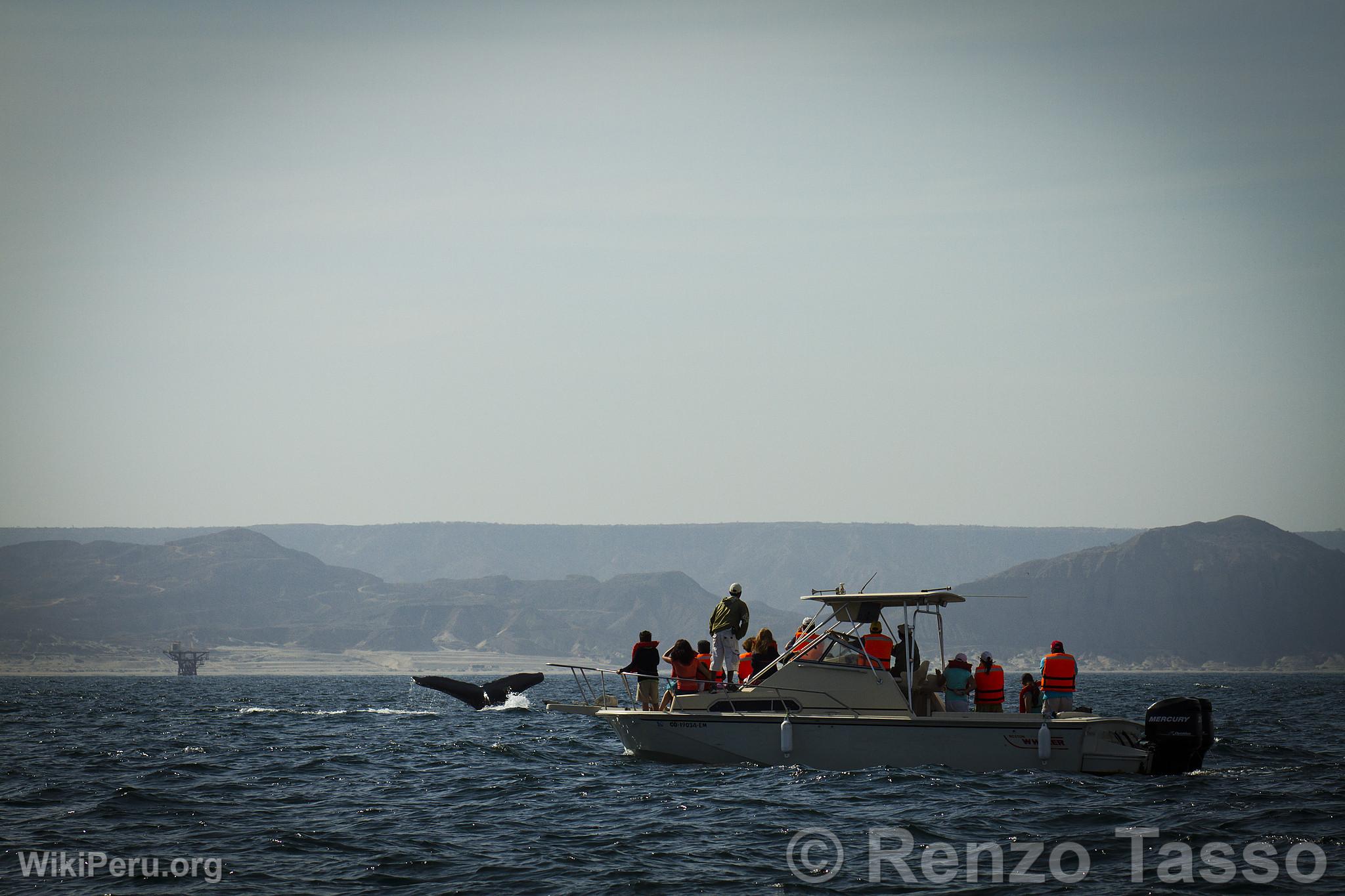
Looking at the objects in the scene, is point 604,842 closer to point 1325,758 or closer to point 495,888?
point 495,888

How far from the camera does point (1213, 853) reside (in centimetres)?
1619

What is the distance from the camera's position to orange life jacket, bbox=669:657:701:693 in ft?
79.6

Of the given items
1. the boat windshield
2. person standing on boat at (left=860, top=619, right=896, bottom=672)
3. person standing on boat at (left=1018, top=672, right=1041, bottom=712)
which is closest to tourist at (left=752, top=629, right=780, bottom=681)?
the boat windshield

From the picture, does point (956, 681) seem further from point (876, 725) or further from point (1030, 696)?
point (876, 725)

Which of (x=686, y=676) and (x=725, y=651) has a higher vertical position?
(x=725, y=651)

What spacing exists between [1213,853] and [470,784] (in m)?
12.8

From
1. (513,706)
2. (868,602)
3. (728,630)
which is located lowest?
(513,706)

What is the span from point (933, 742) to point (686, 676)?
4.86m

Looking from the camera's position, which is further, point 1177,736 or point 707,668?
point 707,668

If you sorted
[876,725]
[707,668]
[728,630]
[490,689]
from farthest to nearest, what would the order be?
[490,689] < [728,630] < [707,668] < [876,725]

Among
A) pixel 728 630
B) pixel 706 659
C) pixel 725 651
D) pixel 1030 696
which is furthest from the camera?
pixel 706 659

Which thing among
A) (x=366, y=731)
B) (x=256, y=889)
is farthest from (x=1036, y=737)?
(x=366, y=731)

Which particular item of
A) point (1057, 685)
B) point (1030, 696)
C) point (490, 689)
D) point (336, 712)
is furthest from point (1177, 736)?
point (336, 712)

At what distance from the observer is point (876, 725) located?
878 inches
